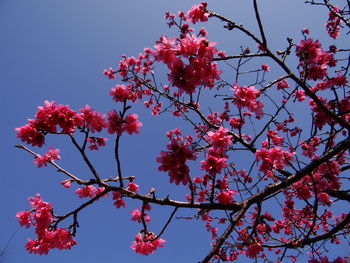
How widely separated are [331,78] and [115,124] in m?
3.53

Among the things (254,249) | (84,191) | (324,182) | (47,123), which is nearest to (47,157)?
(47,123)

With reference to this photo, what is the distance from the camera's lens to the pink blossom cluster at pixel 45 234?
2.71 meters

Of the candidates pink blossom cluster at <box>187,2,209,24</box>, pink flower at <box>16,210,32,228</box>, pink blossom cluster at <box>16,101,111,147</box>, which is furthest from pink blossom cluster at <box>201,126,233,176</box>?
pink flower at <box>16,210,32,228</box>

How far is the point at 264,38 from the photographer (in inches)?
126

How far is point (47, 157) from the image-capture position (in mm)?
2988

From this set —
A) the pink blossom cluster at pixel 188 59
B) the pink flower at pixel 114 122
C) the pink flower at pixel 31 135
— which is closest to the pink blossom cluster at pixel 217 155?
the pink blossom cluster at pixel 188 59

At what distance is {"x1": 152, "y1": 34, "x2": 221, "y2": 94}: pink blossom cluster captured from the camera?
8.42 feet

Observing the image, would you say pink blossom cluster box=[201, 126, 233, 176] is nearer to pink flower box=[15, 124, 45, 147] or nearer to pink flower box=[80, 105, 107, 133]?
pink flower box=[80, 105, 107, 133]

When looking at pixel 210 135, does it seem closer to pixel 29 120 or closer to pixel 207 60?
pixel 207 60

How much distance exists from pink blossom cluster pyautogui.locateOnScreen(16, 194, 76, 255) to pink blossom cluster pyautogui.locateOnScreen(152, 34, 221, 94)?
87.1 inches

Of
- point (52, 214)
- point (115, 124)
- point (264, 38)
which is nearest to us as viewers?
point (115, 124)

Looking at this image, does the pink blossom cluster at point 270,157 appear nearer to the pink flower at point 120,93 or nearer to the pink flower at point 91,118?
the pink flower at point 120,93

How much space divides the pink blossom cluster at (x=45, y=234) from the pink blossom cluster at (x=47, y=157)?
49cm

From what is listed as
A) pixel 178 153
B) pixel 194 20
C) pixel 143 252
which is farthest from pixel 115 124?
pixel 194 20
